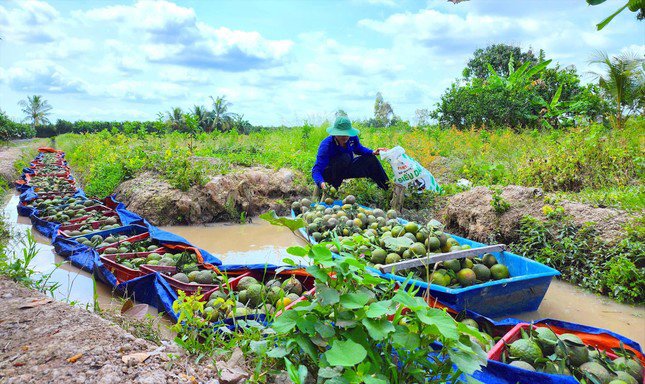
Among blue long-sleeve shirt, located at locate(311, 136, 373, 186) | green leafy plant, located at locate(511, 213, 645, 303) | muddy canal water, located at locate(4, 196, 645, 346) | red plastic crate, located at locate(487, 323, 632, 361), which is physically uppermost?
blue long-sleeve shirt, located at locate(311, 136, 373, 186)

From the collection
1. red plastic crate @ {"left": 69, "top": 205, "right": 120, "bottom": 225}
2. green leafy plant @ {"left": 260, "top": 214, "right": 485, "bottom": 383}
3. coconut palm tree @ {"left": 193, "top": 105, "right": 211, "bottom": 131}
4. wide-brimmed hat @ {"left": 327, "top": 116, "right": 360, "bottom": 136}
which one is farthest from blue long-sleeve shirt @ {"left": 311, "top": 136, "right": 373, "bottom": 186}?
coconut palm tree @ {"left": 193, "top": 105, "right": 211, "bottom": 131}

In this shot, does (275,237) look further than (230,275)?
Yes

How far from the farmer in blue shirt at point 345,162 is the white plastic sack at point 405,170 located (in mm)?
413

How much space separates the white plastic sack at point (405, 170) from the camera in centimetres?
649

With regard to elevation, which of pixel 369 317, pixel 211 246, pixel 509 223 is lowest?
pixel 211 246

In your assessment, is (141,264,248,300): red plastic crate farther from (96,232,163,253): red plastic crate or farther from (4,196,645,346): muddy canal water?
(96,232,163,253): red plastic crate

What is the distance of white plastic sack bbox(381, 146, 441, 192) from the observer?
6492 millimetres

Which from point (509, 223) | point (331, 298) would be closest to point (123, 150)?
point (509, 223)

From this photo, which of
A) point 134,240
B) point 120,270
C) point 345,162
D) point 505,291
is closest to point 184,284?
point 120,270

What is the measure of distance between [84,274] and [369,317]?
4.23 metres

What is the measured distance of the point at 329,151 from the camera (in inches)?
278

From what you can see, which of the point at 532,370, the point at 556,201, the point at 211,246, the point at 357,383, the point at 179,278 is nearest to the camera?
the point at 357,383

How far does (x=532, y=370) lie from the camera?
2.15 meters

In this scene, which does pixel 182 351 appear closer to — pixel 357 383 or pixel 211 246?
pixel 357 383
